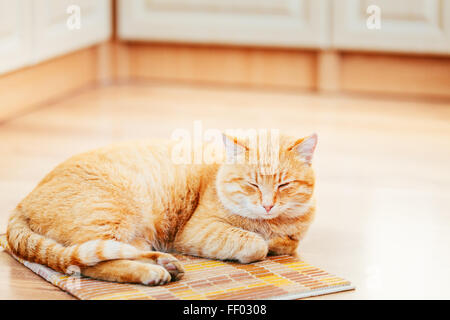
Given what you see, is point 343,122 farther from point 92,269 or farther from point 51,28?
point 92,269

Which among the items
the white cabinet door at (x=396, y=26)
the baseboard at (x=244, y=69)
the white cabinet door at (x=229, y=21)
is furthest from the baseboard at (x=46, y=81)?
the white cabinet door at (x=396, y=26)

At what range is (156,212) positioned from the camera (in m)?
1.62

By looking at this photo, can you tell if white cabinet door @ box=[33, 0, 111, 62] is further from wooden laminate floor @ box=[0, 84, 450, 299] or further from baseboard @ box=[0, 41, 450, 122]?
wooden laminate floor @ box=[0, 84, 450, 299]

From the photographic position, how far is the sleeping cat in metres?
1.47

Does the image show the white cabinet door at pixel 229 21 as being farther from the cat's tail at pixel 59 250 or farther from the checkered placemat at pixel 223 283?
the cat's tail at pixel 59 250

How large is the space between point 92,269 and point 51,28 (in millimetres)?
1746

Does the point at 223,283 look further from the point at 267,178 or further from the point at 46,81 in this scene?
the point at 46,81

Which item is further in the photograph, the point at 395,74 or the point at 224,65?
the point at 224,65

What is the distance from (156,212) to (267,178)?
0.25 m

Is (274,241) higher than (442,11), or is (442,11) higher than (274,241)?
(442,11)

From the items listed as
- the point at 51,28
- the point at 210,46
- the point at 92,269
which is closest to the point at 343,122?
the point at 210,46

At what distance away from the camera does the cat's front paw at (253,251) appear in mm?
1583

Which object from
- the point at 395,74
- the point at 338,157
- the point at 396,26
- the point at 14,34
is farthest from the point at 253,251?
the point at 395,74

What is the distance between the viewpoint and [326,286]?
149 cm
